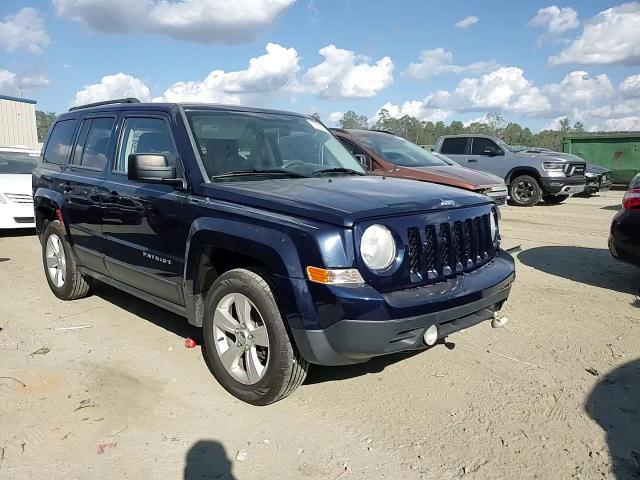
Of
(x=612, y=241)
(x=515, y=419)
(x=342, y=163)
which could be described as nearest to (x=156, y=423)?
(x=515, y=419)

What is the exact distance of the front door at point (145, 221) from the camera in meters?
3.84

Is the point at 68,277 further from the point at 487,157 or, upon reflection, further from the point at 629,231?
the point at 487,157

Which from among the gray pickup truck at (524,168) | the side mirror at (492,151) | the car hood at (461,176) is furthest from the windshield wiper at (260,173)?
the side mirror at (492,151)

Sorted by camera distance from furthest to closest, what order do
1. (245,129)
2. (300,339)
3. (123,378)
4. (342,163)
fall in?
(342,163)
(245,129)
(123,378)
(300,339)

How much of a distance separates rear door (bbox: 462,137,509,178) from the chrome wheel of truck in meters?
12.0

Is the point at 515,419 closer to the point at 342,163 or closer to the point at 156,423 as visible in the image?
the point at 156,423

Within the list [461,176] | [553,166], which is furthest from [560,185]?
[461,176]

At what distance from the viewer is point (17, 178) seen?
9.45 m

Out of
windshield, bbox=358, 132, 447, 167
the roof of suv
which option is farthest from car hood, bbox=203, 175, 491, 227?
windshield, bbox=358, 132, 447, 167

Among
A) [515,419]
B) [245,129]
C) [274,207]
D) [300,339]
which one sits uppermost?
[245,129]

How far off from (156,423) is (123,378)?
28.8 inches

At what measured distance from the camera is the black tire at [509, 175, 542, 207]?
13758mm

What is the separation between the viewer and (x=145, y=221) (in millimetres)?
4066

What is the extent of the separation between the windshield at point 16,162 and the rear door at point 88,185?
5.72 meters
